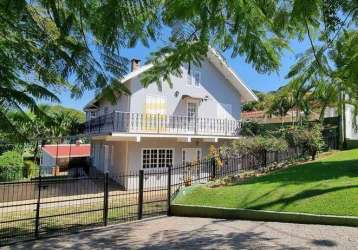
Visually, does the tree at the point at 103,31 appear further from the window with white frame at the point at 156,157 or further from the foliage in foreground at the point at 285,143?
the window with white frame at the point at 156,157

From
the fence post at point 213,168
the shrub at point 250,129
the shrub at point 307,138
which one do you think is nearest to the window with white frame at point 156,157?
the shrub at point 250,129

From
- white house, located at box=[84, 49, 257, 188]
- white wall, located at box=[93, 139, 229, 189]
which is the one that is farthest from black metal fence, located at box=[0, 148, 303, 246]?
white house, located at box=[84, 49, 257, 188]

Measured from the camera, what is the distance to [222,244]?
8742 millimetres

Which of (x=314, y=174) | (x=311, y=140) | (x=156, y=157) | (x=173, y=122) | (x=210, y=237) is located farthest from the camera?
(x=156, y=157)

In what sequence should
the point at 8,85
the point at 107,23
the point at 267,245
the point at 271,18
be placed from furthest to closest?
the point at 267,245, the point at 271,18, the point at 8,85, the point at 107,23

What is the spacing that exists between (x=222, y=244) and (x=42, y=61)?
6.45m

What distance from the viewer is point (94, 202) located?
50.8 ft

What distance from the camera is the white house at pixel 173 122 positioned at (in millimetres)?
22828

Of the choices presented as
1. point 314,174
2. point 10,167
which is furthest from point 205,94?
point 10,167

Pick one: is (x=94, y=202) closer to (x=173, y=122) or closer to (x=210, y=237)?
(x=210, y=237)

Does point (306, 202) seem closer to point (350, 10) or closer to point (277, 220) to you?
point (277, 220)

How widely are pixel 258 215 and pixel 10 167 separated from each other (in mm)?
18789

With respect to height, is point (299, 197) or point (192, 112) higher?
point (192, 112)

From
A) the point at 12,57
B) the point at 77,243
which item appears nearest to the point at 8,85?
the point at 12,57
